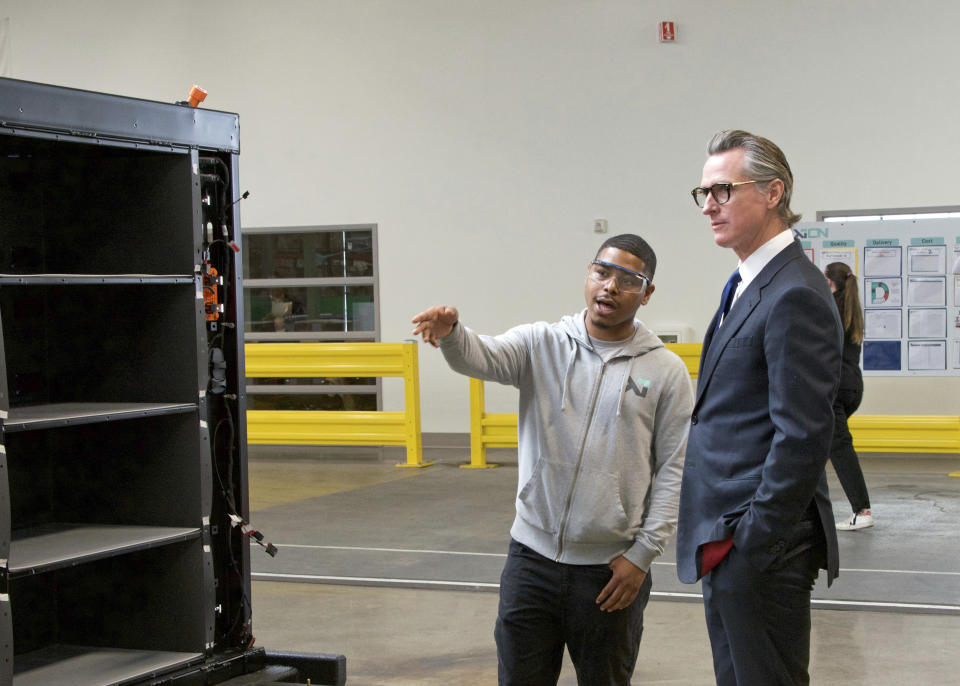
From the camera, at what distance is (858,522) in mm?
7172

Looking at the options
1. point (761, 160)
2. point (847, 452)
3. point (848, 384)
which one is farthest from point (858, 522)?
point (761, 160)

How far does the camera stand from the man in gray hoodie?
9.65 feet

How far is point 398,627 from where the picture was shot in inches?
207

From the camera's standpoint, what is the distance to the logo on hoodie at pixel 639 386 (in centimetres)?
302

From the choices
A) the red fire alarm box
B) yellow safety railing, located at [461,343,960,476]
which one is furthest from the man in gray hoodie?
the red fire alarm box

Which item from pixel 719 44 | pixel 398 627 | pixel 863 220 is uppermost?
pixel 719 44

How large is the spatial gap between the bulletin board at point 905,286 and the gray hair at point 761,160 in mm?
7637

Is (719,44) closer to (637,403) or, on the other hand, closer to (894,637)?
(894,637)

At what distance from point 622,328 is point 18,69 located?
38.4 ft

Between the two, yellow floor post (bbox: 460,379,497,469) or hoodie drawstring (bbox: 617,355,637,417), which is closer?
hoodie drawstring (bbox: 617,355,637,417)

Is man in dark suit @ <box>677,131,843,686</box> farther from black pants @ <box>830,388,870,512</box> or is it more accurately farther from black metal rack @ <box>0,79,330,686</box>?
black pants @ <box>830,388,870,512</box>

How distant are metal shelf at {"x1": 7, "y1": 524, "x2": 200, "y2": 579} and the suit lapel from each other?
234 cm

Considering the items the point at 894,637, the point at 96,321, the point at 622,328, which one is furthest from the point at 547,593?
the point at 894,637

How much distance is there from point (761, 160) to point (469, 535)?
5139 millimetres
